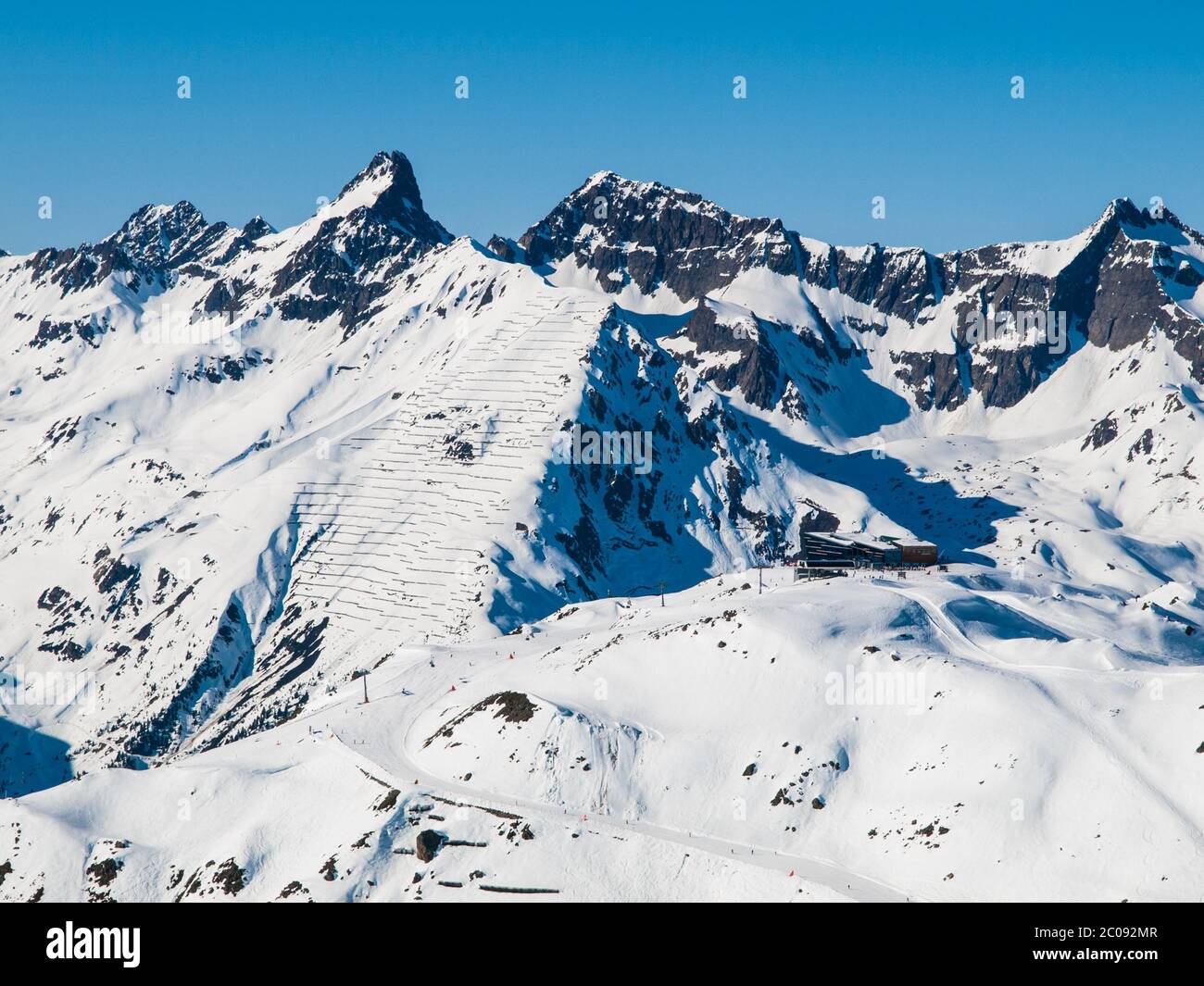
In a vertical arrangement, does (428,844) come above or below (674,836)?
below

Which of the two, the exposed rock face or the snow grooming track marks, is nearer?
the snow grooming track marks

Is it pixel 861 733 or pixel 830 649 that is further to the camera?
pixel 830 649

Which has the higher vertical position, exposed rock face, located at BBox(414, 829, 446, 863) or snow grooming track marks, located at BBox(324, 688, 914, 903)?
snow grooming track marks, located at BBox(324, 688, 914, 903)

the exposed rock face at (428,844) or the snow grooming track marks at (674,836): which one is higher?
the snow grooming track marks at (674,836)

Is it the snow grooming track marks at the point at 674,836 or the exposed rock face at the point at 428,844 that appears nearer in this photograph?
the snow grooming track marks at the point at 674,836

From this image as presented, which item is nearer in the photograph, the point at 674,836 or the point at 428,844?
the point at 428,844
